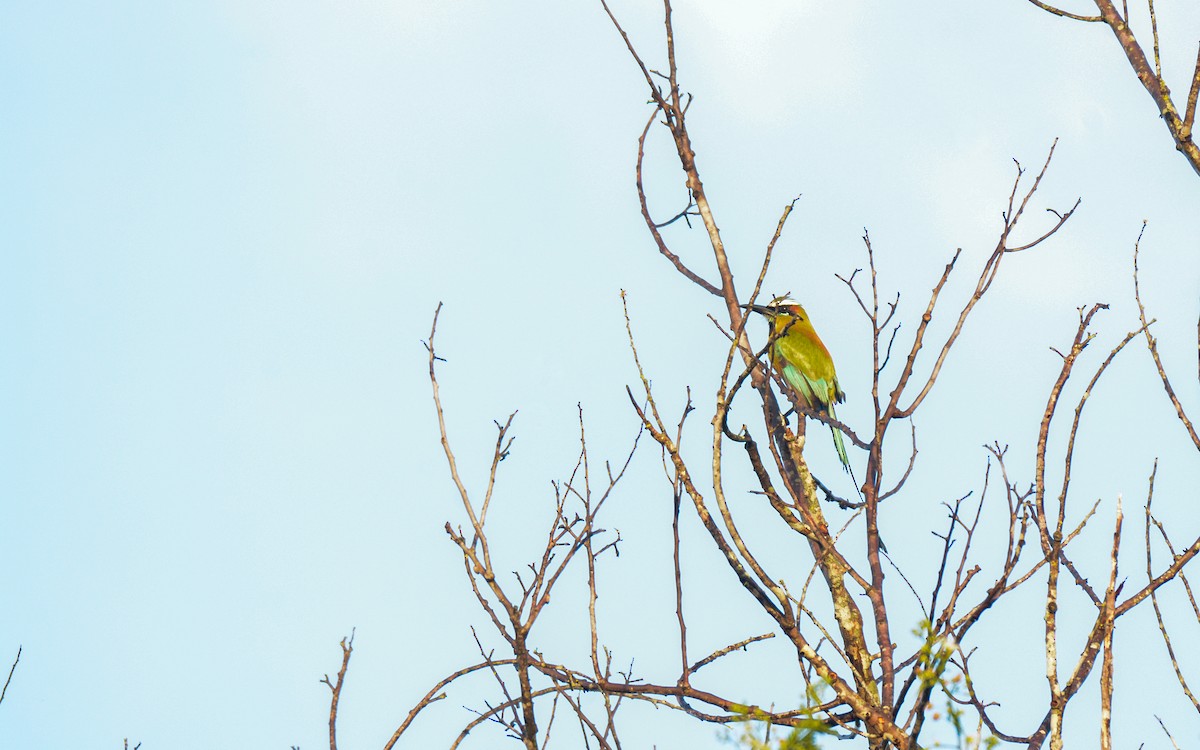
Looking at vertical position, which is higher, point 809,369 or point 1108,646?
point 809,369

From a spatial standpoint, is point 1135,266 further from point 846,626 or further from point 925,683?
point 925,683

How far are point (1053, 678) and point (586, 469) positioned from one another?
1.63 m

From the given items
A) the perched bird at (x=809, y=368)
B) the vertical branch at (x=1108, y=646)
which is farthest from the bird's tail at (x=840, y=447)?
the vertical branch at (x=1108, y=646)

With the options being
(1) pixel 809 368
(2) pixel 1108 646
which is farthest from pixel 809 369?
(2) pixel 1108 646

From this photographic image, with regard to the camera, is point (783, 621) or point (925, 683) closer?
point (925, 683)

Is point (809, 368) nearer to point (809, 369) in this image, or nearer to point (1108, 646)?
point (809, 369)

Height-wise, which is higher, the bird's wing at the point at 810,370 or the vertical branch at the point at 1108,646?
the bird's wing at the point at 810,370

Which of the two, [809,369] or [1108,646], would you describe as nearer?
[1108,646]

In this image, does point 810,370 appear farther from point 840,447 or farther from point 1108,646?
point 1108,646

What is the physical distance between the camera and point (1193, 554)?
281 centimetres

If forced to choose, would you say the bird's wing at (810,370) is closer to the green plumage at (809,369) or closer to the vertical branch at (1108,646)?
the green plumage at (809,369)

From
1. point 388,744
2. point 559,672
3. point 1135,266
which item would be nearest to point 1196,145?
point 1135,266

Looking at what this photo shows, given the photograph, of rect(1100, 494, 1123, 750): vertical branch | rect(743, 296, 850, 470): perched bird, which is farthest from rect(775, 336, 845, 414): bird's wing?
rect(1100, 494, 1123, 750): vertical branch

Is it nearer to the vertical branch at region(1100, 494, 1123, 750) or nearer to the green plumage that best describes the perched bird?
the green plumage
